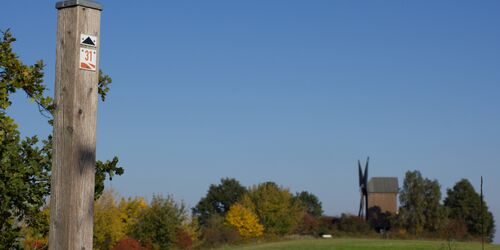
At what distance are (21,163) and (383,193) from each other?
101 meters

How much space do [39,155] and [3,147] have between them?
44cm

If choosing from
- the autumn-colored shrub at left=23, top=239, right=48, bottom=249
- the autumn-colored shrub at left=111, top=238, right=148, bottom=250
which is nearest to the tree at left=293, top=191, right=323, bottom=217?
the autumn-colored shrub at left=111, top=238, right=148, bottom=250

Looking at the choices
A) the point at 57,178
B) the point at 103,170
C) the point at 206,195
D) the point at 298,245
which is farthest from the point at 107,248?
the point at 206,195

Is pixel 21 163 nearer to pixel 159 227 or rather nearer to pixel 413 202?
pixel 159 227

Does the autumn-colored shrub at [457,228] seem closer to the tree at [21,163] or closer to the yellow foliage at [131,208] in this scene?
the yellow foliage at [131,208]

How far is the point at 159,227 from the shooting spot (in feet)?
162

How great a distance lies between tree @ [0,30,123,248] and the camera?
334 inches

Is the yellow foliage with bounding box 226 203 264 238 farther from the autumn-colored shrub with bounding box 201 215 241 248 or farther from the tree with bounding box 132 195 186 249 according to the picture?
the tree with bounding box 132 195 186 249

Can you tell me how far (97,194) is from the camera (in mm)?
8938

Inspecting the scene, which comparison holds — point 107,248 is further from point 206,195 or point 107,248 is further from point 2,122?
point 206,195

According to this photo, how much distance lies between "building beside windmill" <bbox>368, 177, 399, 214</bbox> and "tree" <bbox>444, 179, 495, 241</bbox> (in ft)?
32.7

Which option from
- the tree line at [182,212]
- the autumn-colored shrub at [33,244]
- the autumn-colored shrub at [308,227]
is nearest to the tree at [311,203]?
the tree line at [182,212]

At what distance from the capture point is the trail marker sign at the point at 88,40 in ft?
15.2

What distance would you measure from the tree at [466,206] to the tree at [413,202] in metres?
9.07
